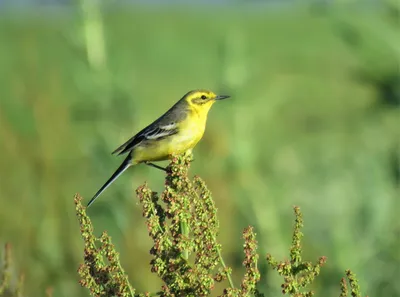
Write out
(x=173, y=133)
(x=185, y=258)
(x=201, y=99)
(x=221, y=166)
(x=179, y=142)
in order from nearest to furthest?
(x=185, y=258) → (x=179, y=142) → (x=173, y=133) → (x=201, y=99) → (x=221, y=166)

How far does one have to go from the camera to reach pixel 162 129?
518 centimetres

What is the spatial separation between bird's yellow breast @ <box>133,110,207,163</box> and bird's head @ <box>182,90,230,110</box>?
0.09m

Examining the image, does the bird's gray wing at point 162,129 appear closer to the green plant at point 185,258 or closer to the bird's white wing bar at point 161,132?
the bird's white wing bar at point 161,132

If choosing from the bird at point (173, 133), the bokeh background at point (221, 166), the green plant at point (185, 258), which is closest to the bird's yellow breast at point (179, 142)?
the bird at point (173, 133)

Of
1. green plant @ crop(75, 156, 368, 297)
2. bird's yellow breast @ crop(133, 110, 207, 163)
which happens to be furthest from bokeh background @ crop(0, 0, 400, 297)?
green plant @ crop(75, 156, 368, 297)

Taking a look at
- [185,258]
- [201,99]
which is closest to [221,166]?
[201,99]

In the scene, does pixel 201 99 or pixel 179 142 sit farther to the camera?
pixel 201 99

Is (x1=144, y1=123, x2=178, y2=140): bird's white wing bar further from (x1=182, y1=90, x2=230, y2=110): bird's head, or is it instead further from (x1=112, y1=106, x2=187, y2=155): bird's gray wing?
(x1=182, y1=90, x2=230, y2=110): bird's head

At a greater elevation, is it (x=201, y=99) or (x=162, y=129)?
(x=201, y=99)

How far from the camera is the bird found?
491 cm

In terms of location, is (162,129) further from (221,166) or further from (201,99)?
(221,166)

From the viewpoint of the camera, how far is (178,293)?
3.01 metres

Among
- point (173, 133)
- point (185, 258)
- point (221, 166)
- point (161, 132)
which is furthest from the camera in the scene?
point (221, 166)

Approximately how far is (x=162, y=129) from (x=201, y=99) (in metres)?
0.34
